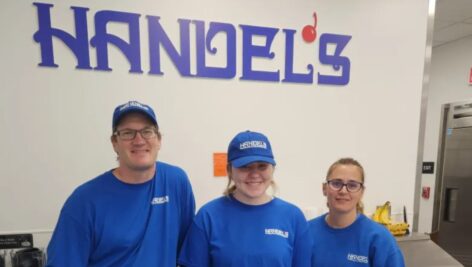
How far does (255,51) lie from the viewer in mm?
1748

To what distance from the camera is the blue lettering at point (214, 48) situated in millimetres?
1663

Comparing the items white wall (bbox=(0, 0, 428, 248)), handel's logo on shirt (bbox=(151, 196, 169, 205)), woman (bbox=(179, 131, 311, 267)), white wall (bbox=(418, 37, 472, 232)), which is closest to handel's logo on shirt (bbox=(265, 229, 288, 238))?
woman (bbox=(179, 131, 311, 267))

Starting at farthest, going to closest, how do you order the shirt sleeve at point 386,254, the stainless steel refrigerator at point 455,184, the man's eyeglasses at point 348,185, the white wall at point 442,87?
1. the white wall at point 442,87
2. the stainless steel refrigerator at point 455,184
3. the man's eyeglasses at point 348,185
4. the shirt sleeve at point 386,254

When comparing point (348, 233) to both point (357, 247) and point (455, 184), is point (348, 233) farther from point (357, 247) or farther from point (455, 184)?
point (455, 184)

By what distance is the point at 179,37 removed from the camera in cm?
164

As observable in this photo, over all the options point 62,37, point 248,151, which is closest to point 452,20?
point 248,151

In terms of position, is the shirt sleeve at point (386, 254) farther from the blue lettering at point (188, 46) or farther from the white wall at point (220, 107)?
the blue lettering at point (188, 46)

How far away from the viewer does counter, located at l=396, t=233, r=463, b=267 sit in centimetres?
171

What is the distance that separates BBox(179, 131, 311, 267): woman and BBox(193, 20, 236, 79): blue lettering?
2.59 ft

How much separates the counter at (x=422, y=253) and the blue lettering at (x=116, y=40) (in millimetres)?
2145

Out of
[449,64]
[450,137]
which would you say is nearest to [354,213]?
[450,137]

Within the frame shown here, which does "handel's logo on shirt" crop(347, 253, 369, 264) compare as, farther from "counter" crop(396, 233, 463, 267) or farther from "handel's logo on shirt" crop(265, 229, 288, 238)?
"counter" crop(396, 233, 463, 267)

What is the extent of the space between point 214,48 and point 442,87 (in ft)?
12.0

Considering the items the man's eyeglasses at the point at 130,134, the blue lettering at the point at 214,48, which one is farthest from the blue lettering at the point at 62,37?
the man's eyeglasses at the point at 130,134
